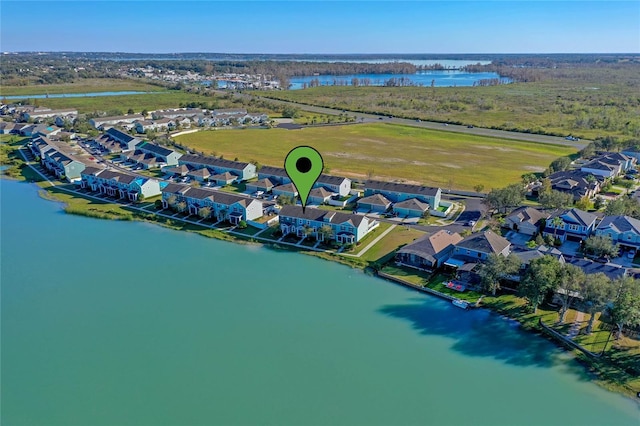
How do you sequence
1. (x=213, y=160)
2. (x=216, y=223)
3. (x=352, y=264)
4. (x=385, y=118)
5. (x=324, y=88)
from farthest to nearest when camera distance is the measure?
(x=324, y=88) < (x=385, y=118) < (x=213, y=160) < (x=216, y=223) < (x=352, y=264)

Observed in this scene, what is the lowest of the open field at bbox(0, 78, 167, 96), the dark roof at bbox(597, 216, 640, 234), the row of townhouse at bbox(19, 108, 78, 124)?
the dark roof at bbox(597, 216, 640, 234)

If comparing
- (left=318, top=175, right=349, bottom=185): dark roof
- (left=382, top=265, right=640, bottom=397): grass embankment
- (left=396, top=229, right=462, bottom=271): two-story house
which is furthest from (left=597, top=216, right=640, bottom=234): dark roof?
(left=318, top=175, right=349, bottom=185): dark roof

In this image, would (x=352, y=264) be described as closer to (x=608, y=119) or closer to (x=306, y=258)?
(x=306, y=258)

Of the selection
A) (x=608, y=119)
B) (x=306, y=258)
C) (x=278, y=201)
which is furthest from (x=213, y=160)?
(x=608, y=119)

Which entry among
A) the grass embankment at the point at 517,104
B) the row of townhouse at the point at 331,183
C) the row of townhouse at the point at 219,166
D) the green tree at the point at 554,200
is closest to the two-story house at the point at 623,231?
the green tree at the point at 554,200

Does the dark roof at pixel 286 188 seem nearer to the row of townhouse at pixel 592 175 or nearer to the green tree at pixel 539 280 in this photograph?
the row of townhouse at pixel 592 175

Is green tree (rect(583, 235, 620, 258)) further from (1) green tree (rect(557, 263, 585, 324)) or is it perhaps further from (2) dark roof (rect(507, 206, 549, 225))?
(1) green tree (rect(557, 263, 585, 324))
